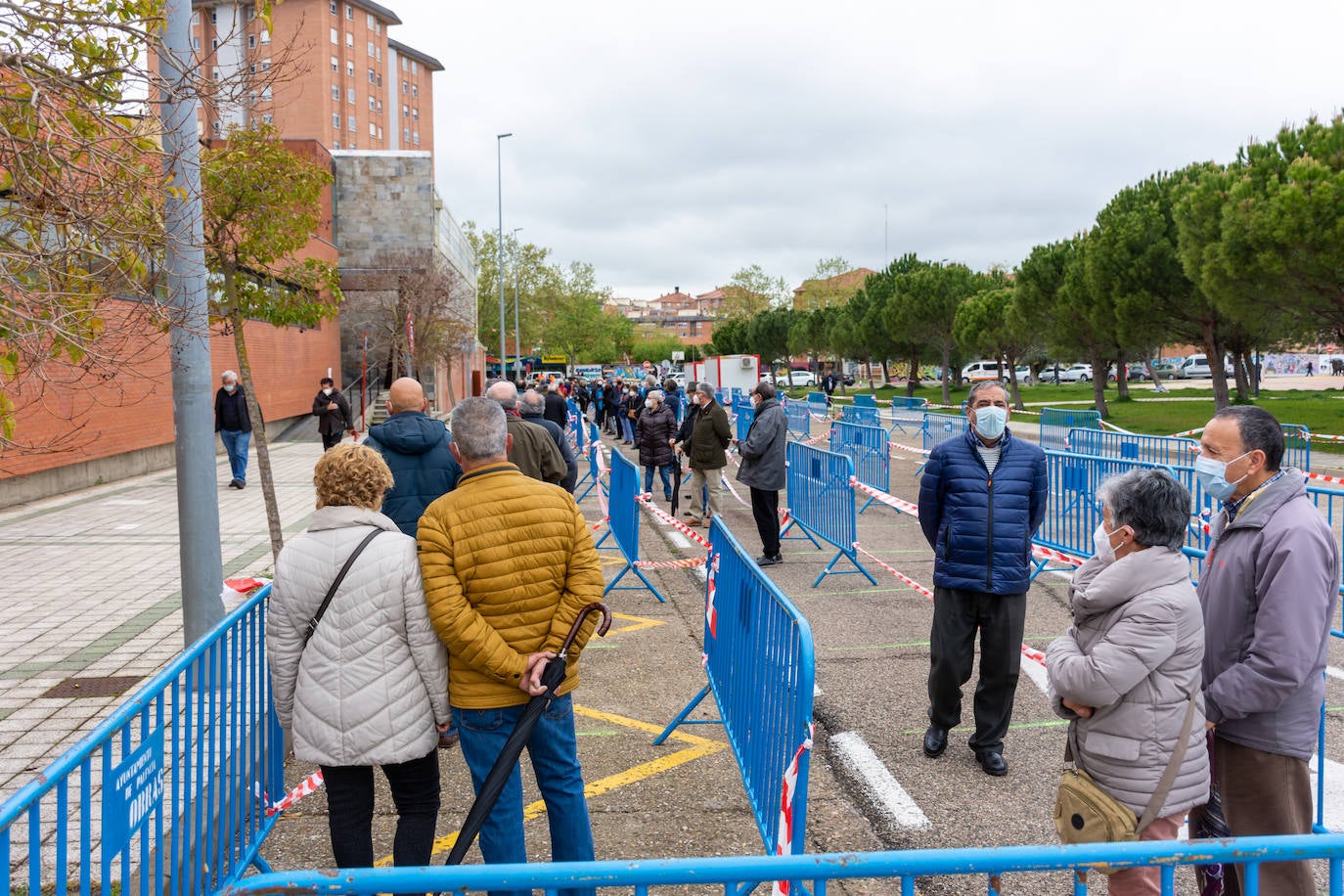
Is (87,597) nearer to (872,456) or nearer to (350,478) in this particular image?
(350,478)

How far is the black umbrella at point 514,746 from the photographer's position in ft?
10.1

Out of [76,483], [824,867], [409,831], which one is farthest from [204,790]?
[76,483]

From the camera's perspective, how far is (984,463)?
5.00 meters

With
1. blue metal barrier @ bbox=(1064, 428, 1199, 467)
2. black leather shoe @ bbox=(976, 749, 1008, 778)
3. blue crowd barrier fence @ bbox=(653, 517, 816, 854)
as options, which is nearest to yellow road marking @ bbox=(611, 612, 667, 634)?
blue crowd barrier fence @ bbox=(653, 517, 816, 854)

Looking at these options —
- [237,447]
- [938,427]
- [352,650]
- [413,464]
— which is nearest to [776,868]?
[352,650]

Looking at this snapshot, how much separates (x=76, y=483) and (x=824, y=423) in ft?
75.8

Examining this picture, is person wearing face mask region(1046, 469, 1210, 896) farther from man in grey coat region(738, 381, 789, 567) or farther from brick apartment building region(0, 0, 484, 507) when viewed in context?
man in grey coat region(738, 381, 789, 567)

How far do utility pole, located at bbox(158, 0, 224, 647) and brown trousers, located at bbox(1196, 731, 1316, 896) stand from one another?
4.85 metres

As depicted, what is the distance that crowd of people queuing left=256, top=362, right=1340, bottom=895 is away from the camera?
2951 millimetres

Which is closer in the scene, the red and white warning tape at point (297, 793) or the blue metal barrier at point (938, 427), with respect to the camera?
the red and white warning tape at point (297, 793)

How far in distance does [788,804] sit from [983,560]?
214 centimetres

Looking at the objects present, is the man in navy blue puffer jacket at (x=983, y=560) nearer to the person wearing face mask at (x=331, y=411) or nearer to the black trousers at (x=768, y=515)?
the black trousers at (x=768, y=515)

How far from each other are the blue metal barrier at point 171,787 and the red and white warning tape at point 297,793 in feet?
0.17

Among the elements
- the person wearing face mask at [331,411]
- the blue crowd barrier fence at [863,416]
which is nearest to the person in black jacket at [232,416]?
the person wearing face mask at [331,411]
